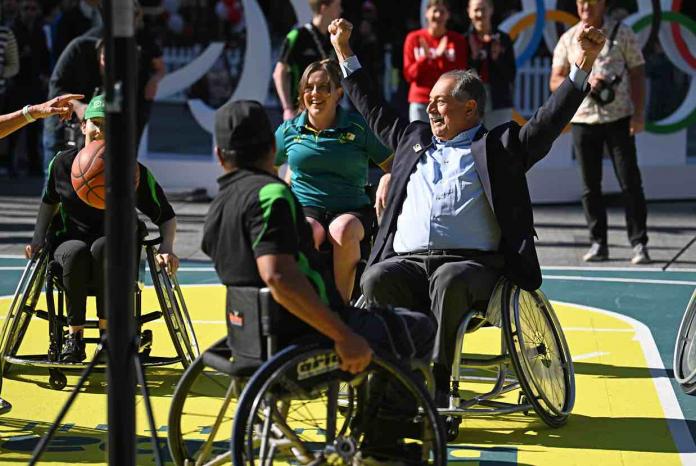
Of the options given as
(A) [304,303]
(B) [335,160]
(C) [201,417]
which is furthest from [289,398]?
(B) [335,160]

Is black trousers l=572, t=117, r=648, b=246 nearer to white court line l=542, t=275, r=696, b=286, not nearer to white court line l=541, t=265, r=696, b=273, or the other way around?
white court line l=541, t=265, r=696, b=273

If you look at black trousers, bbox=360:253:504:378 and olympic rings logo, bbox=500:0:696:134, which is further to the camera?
olympic rings logo, bbox=500:0:696:134

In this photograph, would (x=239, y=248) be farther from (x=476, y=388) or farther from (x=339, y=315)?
(x=476, y=388)

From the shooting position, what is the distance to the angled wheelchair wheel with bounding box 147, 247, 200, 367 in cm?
664

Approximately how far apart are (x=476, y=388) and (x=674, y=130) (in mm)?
7145

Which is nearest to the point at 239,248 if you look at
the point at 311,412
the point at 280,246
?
the point at 280,246

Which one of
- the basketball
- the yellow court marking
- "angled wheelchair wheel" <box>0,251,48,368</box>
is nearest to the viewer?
the yellow court marking

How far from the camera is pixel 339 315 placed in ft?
16.2

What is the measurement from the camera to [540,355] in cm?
629

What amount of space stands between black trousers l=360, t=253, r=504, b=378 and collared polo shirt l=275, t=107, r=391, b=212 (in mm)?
1037

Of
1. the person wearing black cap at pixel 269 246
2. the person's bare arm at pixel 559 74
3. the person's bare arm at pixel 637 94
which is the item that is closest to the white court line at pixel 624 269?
the person's bare arm at pixel 637 94

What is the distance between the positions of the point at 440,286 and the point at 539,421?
0.92 metres

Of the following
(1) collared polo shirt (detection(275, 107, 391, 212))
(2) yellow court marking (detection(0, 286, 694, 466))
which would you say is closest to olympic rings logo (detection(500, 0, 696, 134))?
(2) yellow court marking (detection(0, 286, 694, 466))

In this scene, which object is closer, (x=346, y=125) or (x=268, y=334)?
(x=268, y=334)
